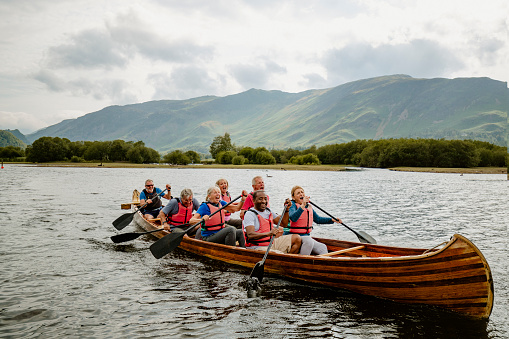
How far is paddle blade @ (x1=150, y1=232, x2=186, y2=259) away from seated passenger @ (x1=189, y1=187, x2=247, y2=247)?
0.69 m

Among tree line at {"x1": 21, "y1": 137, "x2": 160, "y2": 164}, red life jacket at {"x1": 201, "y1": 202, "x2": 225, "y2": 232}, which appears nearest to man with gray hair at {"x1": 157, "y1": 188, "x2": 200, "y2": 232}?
red life jacket at {"x1": 201, "y1": 202, "x2": 225, "y2": 232}

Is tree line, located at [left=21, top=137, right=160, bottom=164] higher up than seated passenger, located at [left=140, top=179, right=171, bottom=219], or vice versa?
tree line, located at [left=21, top=137, right=160, bottom=164]

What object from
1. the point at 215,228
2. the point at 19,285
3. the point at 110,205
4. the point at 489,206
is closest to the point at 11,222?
the point at 110,205

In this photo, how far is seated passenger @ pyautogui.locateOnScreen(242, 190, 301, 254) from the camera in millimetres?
8547

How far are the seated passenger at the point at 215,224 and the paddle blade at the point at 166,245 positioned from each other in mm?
693

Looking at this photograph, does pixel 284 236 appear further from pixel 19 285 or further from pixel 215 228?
pixel 19 285

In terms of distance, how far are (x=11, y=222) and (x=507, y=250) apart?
63.1 feet

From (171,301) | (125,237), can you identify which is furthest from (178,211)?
(171,301)

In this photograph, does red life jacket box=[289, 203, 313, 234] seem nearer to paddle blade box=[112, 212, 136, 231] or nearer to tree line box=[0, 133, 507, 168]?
paddle blade box=[112, 212, 136, 231]

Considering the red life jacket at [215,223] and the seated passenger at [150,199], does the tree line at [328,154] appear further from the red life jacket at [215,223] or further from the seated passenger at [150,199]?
the red life jacket at [215,223]

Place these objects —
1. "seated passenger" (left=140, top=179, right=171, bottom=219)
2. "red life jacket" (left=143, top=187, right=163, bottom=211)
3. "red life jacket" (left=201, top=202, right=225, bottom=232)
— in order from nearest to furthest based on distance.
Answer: "red life jacket" (left=201, top=202, right=225, bottom=232)
"seated passenger" (left=140, top=179, right=171, bottom=219)
"red life jacket" (left=143, top=187, right=163, bottom=211)

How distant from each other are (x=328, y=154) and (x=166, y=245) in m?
127

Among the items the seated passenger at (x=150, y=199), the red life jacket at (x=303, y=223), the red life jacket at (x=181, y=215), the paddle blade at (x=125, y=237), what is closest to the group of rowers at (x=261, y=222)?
the red life jacket at (x=303, y=223)

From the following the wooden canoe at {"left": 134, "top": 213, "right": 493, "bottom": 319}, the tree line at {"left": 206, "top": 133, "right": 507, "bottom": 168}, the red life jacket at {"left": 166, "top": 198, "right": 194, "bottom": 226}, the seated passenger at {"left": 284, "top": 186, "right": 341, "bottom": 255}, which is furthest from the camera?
the tree line at {"left": 206, "top": 133, "right": 507, "bottom": 168}
